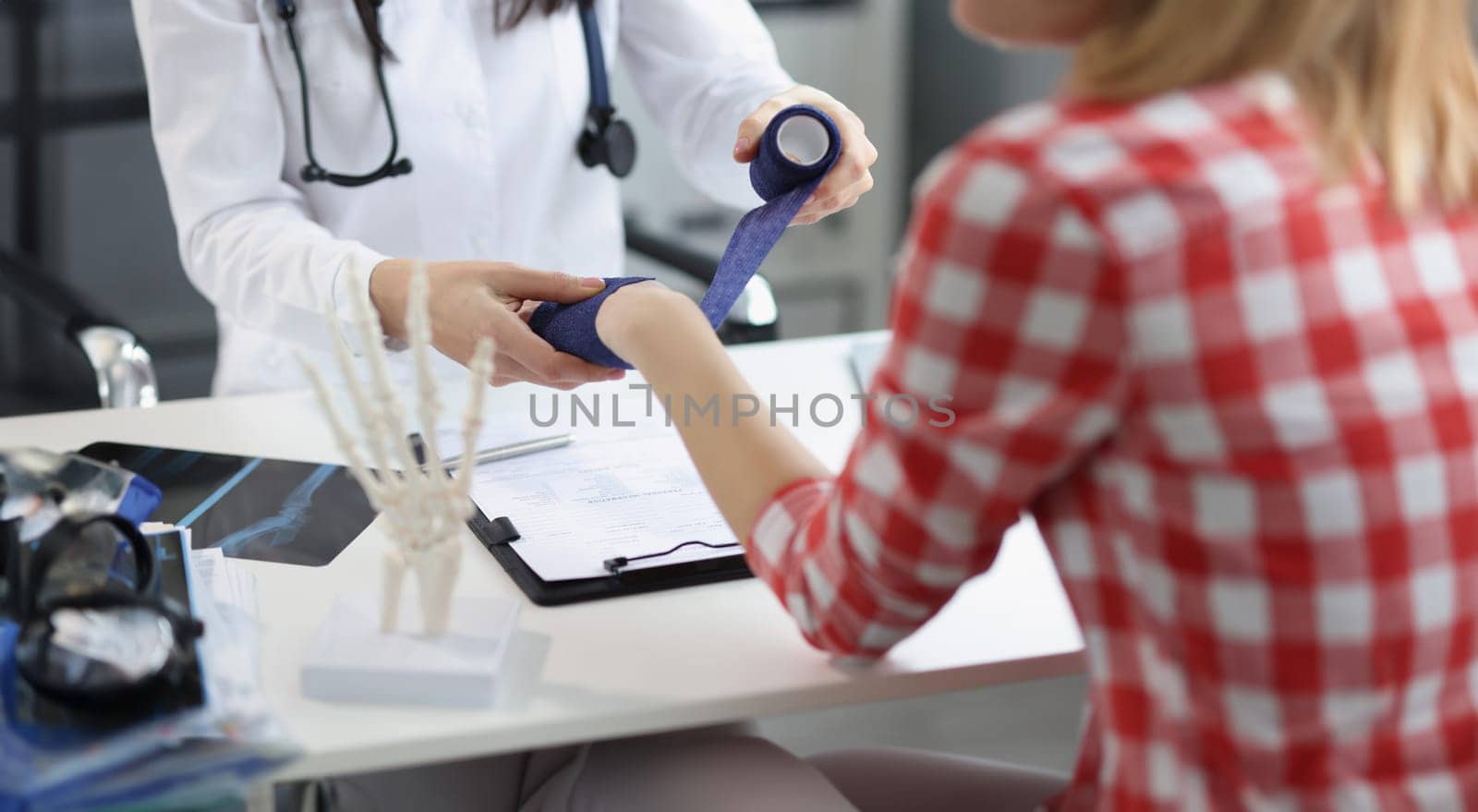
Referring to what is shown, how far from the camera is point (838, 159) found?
1.24m

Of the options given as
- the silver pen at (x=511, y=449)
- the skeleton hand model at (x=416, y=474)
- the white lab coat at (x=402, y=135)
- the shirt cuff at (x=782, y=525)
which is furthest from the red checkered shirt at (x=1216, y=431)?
the white lab coat at (x=402, y=135)

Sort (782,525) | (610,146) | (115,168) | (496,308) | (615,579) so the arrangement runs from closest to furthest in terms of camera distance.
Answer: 1. (782,525)
2. (615,579)
3. (496,308)
4. (610,146)
5. (115,168)

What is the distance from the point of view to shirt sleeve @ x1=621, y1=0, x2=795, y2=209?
61.7 inches

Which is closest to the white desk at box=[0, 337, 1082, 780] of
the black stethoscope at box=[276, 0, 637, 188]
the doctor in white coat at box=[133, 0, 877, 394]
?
the doctor in white coat at box=[133, 0, 877, 394]

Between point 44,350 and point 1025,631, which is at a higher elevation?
point 1025,631

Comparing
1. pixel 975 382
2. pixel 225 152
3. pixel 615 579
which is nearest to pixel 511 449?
pixel 615 579

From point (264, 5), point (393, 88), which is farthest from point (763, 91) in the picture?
point (264, 5)

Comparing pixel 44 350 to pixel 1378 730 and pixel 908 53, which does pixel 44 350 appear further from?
pixel 1378 730

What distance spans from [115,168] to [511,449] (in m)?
1.16

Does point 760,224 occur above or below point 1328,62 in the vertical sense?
below

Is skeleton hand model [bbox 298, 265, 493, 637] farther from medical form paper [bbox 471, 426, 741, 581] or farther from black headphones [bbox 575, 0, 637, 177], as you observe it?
black headphones [bbox 575, 0, 637, 177]

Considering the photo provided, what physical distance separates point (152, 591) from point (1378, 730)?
688 mm

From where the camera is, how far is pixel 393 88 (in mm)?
1441

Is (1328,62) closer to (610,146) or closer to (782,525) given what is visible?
(782,525)
